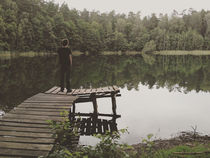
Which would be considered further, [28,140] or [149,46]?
[149,46]

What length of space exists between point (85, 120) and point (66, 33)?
2408 inches

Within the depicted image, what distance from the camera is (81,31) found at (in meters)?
72.6

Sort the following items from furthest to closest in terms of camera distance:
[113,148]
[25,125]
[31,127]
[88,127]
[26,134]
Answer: [88,127]
[25,125]
[31,127]
[26,134]
[113,148]

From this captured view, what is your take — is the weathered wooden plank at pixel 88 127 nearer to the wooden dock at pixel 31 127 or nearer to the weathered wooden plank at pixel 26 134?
the wooden dock at pixel 31 127

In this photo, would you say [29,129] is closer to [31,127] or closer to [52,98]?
[31,127]

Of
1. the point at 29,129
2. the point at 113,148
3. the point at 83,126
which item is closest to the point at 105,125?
the point at 83,126

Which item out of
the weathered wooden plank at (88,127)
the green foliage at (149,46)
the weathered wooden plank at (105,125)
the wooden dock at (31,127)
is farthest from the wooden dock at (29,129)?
the green foliage at (149,46)

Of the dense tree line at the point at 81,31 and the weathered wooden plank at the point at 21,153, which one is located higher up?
the dense tree line at the point at 81,31

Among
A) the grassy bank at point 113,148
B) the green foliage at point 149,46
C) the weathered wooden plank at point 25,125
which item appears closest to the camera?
the grassy bank at point 113,148

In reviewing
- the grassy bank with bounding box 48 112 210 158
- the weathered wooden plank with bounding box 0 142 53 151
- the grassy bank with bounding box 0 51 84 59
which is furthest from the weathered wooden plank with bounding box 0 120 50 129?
the grassy bank with bounding box 0 51 84 59

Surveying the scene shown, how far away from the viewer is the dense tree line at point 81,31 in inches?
2026

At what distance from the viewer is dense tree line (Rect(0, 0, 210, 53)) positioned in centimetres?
5146

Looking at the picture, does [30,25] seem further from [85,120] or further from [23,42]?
[85,120]

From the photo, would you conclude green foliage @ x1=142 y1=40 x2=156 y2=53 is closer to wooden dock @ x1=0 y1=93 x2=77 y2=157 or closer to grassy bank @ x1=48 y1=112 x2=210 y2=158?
wooden dock @ x1=0 y1=93 x2=77 y2=157
